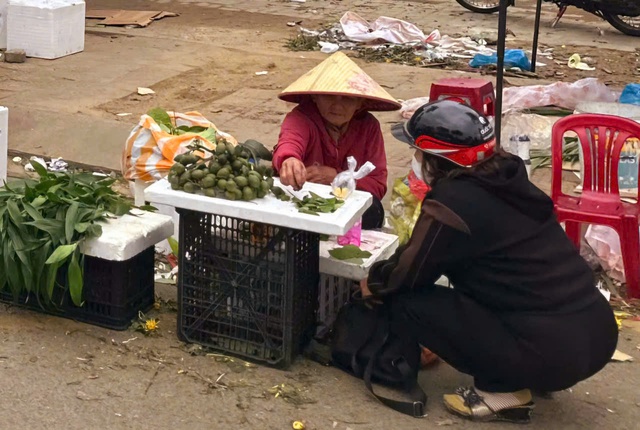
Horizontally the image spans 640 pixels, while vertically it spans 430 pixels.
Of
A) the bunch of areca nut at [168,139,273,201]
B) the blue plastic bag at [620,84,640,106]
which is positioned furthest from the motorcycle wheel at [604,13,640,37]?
the bunch of areca nut at [168,139,273,201]

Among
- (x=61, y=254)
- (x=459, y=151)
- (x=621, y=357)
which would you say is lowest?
(x=621, y=357)

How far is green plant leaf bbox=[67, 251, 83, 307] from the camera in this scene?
3.95 meters

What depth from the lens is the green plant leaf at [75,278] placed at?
155 inches

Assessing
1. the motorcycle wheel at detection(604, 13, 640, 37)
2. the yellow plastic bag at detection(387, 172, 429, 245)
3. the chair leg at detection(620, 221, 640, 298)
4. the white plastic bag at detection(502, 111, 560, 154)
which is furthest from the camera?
the motorcycle wheel at detection(604, 13, 640, 37)

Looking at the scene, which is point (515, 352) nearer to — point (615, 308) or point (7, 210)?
point (615, 308)

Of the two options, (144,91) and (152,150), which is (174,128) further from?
(144,91)

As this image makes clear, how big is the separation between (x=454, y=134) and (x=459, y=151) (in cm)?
6

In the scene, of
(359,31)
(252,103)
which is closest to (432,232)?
(252,103)

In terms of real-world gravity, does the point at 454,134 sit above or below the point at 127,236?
above

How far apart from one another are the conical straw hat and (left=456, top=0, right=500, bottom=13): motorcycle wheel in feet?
27.9

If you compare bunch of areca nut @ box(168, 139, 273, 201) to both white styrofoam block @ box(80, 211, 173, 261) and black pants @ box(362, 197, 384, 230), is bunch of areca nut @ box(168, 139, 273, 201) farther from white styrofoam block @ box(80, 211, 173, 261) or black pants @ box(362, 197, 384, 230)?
black pants @ box(362, 197, 384, 230)

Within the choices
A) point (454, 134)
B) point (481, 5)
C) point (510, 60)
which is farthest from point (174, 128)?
Result: point (481, 5)

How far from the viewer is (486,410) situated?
3.61 metres

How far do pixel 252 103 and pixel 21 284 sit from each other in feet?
13.6
